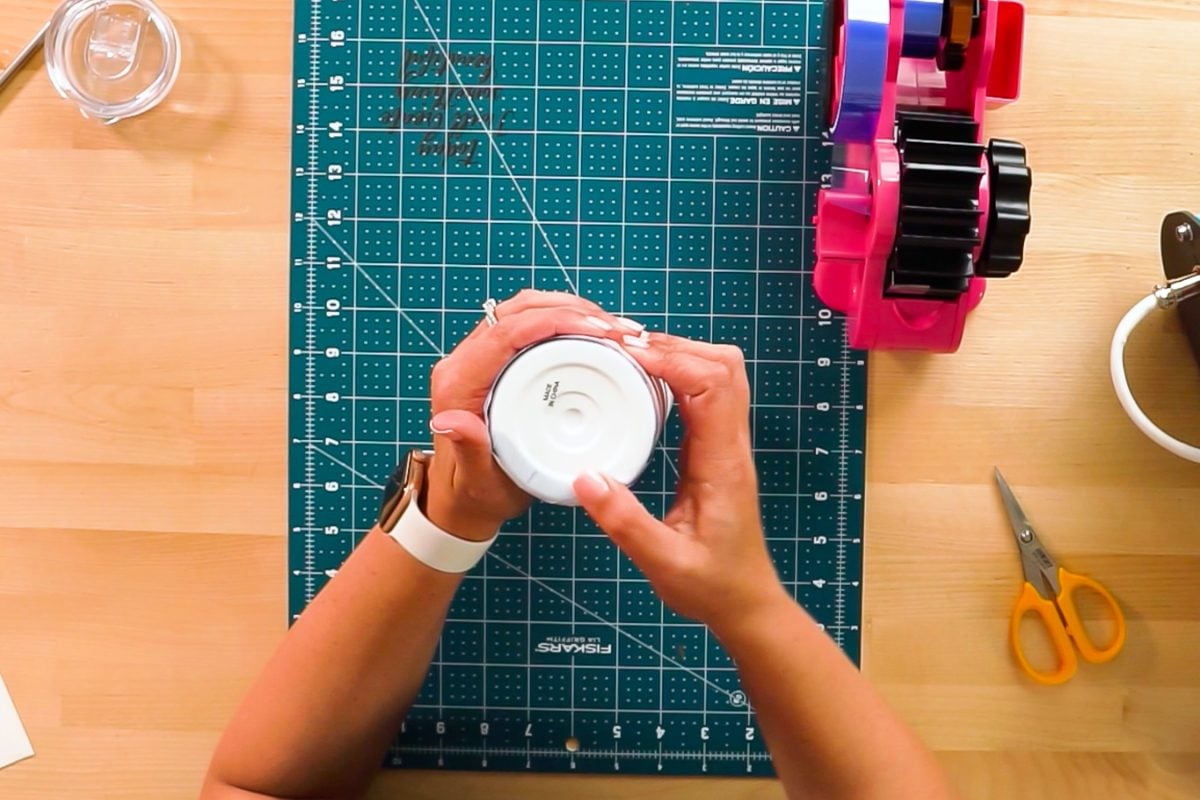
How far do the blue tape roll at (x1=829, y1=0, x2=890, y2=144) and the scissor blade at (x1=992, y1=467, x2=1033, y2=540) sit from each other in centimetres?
31

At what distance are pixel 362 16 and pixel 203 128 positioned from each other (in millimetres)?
164

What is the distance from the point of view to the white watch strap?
66 cm

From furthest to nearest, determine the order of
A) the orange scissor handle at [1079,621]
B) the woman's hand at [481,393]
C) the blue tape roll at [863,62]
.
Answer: the orange scissor handle at [1079,621]
the blue tape roll at [863,62]
the woman's hand at [481,393]

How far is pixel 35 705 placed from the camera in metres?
0.83

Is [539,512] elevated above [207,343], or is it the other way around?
[207,343]

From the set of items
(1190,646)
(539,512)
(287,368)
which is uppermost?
(287,368)

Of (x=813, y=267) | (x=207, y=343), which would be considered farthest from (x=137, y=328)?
(x=813, y=267)

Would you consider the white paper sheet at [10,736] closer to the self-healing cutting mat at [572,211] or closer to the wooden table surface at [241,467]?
the wooden table surface at [241,467]

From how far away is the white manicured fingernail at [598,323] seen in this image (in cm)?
61

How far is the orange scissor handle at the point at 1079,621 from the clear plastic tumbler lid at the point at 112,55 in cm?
86

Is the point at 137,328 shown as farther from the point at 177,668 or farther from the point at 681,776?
the point at 681,776

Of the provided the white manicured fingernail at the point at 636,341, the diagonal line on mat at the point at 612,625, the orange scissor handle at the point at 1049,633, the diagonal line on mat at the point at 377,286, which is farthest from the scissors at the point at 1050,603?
the diagonal line on mat at the point at 377,286

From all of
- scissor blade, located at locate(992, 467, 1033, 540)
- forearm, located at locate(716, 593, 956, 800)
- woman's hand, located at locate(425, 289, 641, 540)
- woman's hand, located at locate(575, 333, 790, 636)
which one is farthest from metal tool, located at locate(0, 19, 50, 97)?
scissor blade, located at locate(992, 467, 1033, 540)

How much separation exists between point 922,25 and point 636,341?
1.10 feet
